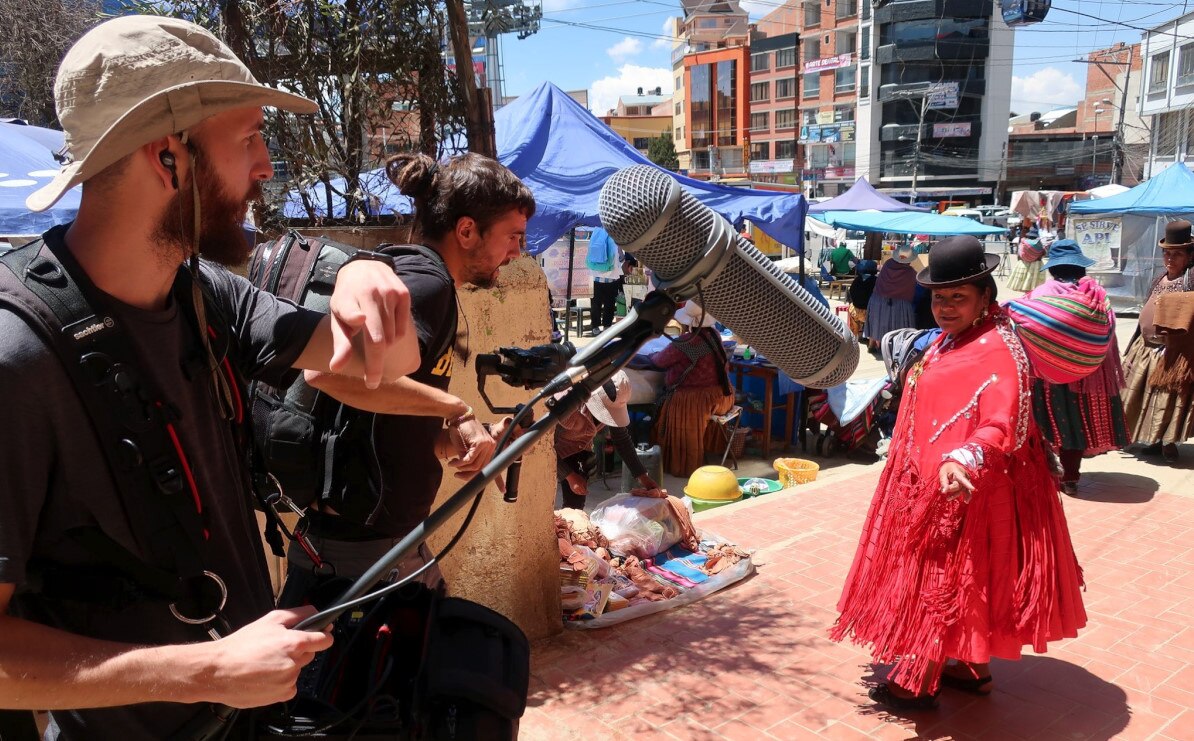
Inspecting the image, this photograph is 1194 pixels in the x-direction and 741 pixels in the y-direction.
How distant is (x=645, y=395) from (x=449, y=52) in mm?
4825

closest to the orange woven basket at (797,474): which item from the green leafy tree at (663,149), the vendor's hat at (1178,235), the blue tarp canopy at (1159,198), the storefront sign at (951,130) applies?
the vendor's hat at (1178,235)

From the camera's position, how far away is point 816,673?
13.3ft

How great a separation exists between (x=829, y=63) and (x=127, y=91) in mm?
79705

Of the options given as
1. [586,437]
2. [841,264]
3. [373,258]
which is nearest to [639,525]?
[586,437]

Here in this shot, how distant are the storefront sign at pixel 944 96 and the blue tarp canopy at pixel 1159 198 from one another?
169 feet

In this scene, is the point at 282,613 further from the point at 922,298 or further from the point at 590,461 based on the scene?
the point at 922,298

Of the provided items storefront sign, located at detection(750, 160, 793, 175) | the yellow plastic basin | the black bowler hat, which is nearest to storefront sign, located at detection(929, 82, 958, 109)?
storefront sign, located at detection(750, 160, 793, 175)

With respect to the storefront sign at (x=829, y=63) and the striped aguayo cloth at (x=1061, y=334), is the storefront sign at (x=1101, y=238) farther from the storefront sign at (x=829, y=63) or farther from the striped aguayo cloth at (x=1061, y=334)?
the storefront sign at (x=829, y=63)

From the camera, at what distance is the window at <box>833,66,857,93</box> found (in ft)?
237

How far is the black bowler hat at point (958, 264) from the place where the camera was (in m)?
3.49

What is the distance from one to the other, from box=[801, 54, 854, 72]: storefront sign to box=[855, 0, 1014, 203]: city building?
5.19 m

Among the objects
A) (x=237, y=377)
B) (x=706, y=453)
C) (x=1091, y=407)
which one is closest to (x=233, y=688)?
(x=237, y=377)

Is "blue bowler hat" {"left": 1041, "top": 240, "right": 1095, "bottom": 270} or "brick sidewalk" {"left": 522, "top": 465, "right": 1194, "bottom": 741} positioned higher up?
"blue bowler hat" {"left": 1041, "top": 240, "right": 1095, "bottom": 270}

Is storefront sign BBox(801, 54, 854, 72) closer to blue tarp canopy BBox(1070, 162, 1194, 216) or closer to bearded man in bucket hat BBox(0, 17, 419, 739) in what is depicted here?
blue tarp canopy BBox(1070, 162, 1194, 216)
